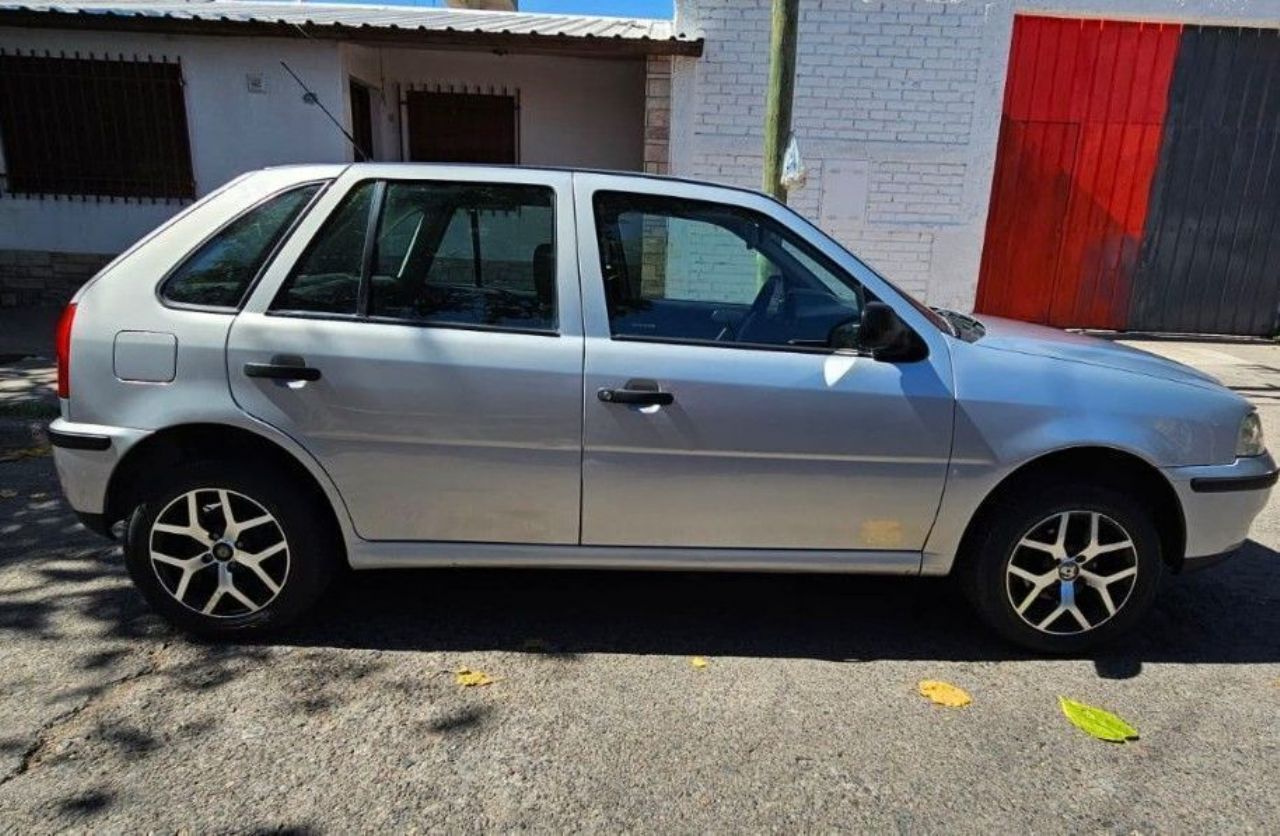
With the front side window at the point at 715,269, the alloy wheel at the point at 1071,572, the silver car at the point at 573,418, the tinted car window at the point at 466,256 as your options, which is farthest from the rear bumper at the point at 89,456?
Answer: the alloy wheel at the point at 1071,572

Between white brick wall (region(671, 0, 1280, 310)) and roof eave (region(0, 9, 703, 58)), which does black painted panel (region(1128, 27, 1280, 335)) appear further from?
roof eave (region(0, 9, 703, 58))

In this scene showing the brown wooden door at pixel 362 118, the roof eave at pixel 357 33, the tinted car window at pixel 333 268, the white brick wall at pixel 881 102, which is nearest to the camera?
the tinted car window at pixel 333 268

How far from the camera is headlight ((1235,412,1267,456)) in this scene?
120 inches

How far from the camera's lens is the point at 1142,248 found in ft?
31.7

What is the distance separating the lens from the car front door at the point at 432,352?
2.88 meters

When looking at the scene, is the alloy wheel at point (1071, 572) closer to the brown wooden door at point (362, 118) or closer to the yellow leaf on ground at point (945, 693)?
the yellow leaf on ground at point (945, 693)

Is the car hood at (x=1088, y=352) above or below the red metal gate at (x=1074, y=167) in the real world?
below

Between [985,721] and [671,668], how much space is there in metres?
1.05

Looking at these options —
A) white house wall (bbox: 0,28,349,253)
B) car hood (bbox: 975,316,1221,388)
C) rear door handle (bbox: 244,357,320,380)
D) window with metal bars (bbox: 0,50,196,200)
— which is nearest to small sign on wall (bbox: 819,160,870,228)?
white house wall (bbox: 0,28,349,253)

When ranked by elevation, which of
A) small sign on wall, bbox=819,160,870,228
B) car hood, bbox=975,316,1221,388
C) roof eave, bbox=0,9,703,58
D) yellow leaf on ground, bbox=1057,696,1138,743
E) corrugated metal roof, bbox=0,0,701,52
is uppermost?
corrugated metal roof, bbox=0,0,701,52

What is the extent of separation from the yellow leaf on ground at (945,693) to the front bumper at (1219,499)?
1.02 m

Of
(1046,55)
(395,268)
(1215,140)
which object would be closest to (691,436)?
(395,268)

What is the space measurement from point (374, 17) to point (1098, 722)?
9954mm

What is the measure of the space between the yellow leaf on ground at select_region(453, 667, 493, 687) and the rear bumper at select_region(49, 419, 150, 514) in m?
1.36
